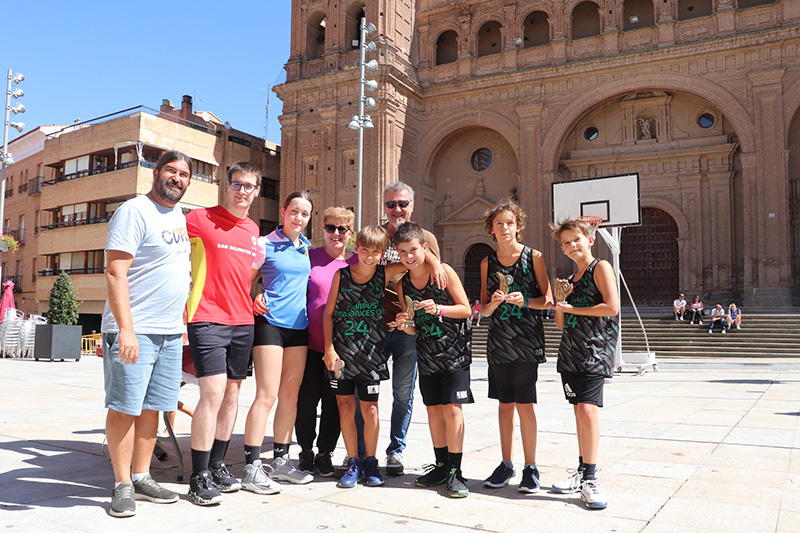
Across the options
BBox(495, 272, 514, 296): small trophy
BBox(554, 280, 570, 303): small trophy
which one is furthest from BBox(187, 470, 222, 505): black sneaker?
BBox(554, 280, 570, 303): small trophy

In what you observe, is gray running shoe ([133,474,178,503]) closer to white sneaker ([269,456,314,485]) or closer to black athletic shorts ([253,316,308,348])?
white sneaker ([269,456,314,485])

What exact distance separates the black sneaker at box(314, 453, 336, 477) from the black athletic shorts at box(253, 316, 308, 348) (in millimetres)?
886

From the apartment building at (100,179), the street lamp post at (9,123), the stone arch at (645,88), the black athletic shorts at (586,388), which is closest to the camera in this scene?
the black athletic shorts at (586,388)

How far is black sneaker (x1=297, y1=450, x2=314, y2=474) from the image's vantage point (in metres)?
4.79

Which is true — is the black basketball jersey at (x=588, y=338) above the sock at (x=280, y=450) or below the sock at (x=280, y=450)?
above

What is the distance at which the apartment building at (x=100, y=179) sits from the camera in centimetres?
3244

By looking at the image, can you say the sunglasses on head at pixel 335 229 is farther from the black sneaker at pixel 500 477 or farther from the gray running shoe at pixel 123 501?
the gray running shoe at pixel 123 501

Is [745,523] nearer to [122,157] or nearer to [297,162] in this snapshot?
[297,162]

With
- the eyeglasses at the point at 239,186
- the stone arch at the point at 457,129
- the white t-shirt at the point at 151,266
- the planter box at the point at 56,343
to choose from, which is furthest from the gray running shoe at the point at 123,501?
the stone arch at the point at 457,129

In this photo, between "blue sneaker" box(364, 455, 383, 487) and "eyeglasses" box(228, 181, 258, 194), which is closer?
"blue sneaker" box(364, 455, 383, 487)

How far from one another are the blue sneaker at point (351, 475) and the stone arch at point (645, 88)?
88.0 feet

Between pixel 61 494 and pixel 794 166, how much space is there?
98.8 feet

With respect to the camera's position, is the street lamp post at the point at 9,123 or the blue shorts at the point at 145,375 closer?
the blue shorts at the point at 145,375

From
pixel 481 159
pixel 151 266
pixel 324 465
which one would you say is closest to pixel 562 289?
pixel 324 465
